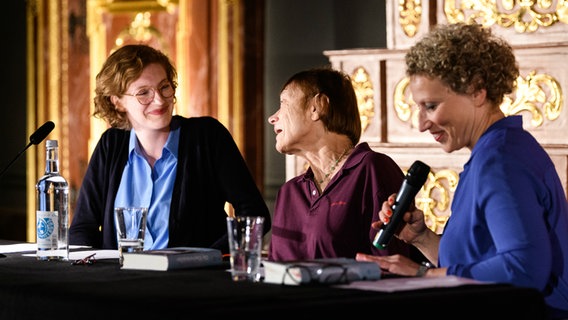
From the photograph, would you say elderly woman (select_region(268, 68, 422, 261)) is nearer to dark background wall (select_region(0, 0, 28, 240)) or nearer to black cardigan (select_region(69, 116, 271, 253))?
black cardigan (select_region(69, 116, 271, 253))

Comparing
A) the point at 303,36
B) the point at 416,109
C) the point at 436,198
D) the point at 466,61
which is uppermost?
the point at 303,36

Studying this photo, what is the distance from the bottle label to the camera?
8.45ft

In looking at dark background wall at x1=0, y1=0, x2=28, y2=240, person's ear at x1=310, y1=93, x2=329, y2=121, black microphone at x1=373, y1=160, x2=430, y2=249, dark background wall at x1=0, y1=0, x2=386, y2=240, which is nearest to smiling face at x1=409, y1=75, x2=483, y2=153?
black microphone at x1=373, y1=160, x2=430, y2=249

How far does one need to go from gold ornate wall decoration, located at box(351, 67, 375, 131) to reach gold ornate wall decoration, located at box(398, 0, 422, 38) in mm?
261

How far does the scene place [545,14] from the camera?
4.18 meters

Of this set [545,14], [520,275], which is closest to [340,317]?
[520,275]

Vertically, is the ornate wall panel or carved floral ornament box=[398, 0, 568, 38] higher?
carved floral ornament box=[398, 0, 568, 38]

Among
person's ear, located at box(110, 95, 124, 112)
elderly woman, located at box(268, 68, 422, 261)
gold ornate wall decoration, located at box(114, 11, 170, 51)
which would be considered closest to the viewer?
elderly woman, located at box(268, 68, 422, 261)

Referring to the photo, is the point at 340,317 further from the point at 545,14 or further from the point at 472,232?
the point at 545,14

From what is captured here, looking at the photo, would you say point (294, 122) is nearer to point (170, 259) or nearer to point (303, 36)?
point (170, 259)

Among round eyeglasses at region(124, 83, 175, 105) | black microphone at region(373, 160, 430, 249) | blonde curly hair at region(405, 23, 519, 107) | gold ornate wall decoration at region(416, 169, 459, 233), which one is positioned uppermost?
blonde curly hair at region(405, 23, 519, 107)

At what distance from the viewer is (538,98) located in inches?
163

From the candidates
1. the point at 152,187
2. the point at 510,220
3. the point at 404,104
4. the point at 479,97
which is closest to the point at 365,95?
the point at 404,104

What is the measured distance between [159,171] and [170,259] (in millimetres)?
1062
